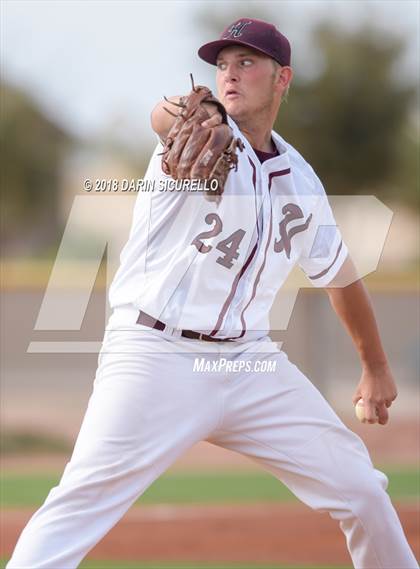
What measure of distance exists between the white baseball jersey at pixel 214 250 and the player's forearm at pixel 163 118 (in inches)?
3.1

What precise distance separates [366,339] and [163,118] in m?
1.17

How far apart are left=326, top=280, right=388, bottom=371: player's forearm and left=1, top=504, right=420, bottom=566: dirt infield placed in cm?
267

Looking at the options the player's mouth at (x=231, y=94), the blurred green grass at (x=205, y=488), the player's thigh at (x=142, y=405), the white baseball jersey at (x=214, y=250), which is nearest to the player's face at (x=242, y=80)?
the player's mouth at (x=231, y=94)

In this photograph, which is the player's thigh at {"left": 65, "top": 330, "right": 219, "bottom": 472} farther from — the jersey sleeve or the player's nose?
the player's nose

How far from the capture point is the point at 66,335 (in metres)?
15.7

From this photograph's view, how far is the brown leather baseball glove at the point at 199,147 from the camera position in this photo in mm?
2973

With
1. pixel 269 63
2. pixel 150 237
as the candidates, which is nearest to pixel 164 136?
pixel 150 237

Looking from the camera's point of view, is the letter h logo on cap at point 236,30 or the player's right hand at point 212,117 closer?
the player's right hand at point 212,117

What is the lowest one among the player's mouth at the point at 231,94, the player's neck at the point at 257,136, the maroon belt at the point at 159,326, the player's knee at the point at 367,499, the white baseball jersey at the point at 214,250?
the player's knee at the point at 367,499

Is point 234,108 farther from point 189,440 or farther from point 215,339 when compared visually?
point 189,440

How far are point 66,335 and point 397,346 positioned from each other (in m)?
6.42

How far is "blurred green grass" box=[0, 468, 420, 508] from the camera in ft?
28.1

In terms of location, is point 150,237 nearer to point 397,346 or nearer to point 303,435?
point 303,435

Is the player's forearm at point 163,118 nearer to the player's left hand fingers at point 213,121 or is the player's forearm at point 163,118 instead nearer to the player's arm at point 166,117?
the player's arm at point 166,117
